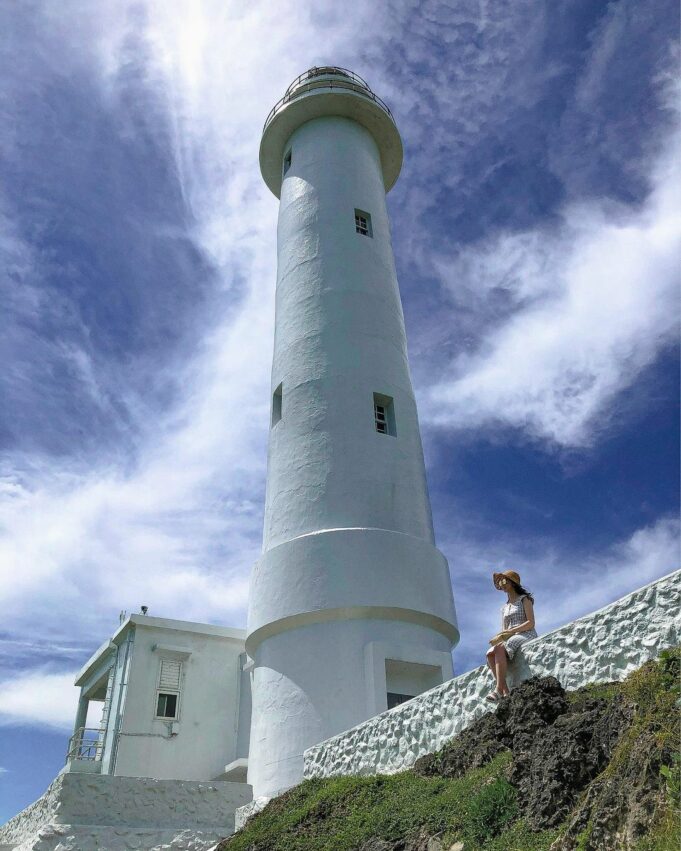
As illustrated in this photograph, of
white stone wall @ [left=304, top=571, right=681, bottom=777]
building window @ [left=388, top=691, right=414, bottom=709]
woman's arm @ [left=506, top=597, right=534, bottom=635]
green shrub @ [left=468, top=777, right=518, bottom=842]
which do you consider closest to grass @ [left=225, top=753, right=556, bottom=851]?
green shrub @ [left=468, top=777, right=518, bottom=842]

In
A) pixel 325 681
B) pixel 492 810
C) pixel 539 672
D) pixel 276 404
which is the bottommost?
pixel 492 810

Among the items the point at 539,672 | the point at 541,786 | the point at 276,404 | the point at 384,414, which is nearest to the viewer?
the point at 541,786

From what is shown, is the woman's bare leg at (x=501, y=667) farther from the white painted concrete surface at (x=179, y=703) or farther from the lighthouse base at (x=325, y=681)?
the white painted concrete surface at (x=179, y=703)

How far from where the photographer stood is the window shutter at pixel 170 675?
749 inches

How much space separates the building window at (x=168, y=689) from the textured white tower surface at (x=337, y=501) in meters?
4.74

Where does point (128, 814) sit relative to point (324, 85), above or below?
below

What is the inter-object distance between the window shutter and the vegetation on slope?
10.1m

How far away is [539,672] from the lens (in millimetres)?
8312

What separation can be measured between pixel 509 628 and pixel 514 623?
0.10 m

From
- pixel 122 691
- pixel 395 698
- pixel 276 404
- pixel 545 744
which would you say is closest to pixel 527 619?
pixel 545 744

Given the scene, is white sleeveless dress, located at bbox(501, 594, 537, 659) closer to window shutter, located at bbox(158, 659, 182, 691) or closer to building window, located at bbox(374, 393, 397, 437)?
building window, located at bbox(374, 393, 397, 437)

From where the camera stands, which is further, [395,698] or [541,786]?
[395,698]

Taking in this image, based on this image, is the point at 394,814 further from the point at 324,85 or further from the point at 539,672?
the point at 324,85

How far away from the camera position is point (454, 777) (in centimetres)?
818
